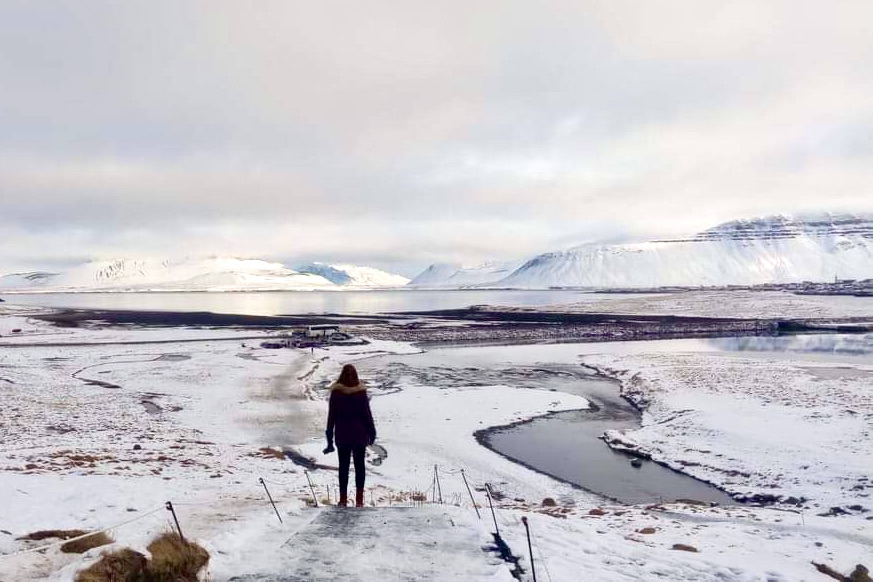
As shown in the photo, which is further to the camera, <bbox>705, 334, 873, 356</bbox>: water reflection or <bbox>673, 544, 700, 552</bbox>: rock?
<bbox>705, 334, 873, 356</bbox>: water reflection

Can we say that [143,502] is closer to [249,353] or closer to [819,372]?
[819,372]

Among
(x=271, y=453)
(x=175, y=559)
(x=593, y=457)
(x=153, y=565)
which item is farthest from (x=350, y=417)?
(x=593, y=457)

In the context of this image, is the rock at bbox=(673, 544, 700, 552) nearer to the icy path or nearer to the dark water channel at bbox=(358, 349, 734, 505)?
the icy path

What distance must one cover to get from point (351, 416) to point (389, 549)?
9.51 feet

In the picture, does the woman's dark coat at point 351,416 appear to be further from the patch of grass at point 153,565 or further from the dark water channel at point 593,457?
the dark water channel at point 593,457

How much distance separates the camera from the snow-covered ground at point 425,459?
848 cm

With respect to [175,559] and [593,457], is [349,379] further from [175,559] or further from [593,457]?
[593,457]

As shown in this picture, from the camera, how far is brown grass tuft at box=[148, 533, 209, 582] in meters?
6.64

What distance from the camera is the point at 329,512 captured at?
9758mm

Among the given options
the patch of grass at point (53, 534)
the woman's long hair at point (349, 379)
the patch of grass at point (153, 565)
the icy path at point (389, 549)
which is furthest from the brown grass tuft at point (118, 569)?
the woman's long hair at point (349, 379)

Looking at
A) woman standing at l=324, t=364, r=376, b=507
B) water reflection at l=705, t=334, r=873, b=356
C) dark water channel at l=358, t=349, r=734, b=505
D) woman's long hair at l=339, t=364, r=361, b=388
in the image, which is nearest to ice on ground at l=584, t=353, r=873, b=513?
dark water channel at l=358, t=349, r=734, b=505

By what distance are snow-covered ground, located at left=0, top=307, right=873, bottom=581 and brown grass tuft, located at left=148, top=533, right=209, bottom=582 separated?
0.26 meters

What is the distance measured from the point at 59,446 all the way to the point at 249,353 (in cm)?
3301

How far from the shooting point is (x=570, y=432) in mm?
23609
